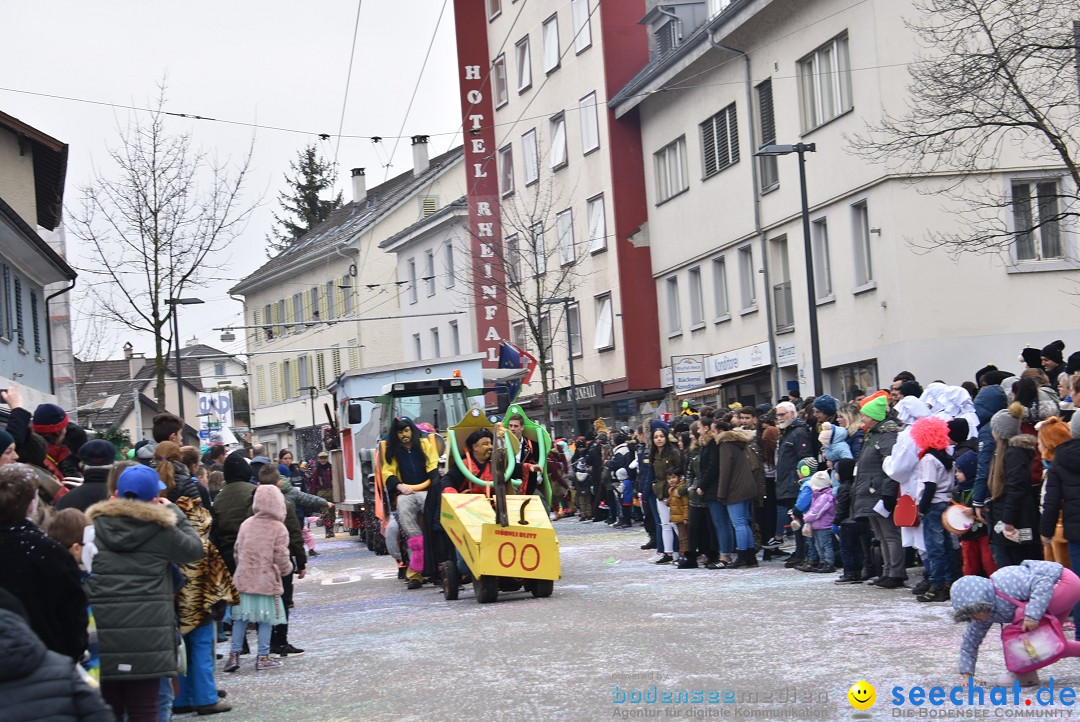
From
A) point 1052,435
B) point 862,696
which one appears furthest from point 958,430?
A: point 862,696

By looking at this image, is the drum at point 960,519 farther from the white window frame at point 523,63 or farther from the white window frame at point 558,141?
the white window frame at point 523,63

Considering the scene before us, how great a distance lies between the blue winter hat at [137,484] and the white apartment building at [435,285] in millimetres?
42019

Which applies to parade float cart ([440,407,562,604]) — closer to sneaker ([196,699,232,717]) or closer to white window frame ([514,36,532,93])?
sneaker ([196,699,232,717])

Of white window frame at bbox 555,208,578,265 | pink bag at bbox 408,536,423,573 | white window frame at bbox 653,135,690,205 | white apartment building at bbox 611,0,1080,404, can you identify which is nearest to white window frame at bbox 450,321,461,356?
white window frame at bbox 555,208,578,265

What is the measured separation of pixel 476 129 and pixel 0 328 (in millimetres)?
22065

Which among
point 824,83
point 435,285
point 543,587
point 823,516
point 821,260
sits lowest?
Answer: point 543,587

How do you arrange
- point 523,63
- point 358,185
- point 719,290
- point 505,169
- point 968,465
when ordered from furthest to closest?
1. point 358,185
2. point 505,169
3. point 523,63
4. point 719,290
5. point 968,465

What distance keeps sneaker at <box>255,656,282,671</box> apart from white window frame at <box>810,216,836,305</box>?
1876cm

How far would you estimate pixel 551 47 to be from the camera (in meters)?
43.9

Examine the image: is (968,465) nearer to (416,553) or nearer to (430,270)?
(416,553)

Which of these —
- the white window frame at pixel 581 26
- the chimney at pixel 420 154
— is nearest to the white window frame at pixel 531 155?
the white window frame at pixel 581 26

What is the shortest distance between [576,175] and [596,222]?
2.02 m

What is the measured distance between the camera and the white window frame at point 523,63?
45.4 m

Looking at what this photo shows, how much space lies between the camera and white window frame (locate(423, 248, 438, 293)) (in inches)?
2238
